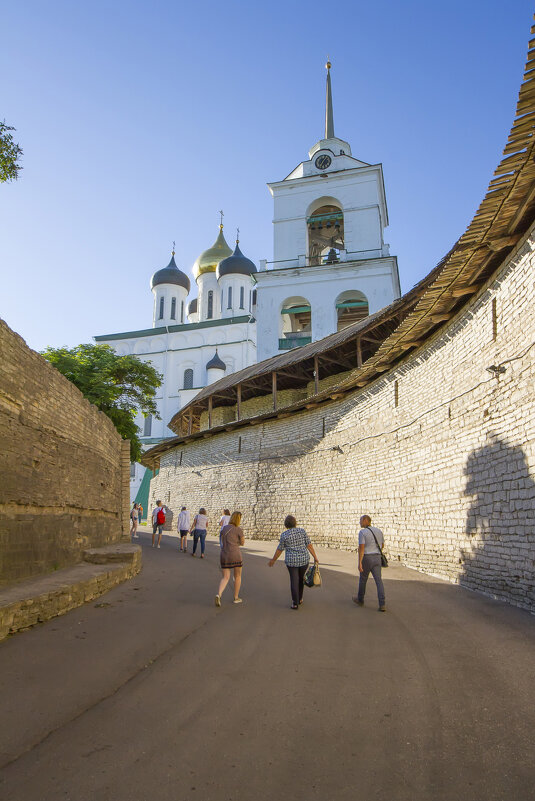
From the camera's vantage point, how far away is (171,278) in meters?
62.0

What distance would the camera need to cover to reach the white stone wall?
7.45 meters

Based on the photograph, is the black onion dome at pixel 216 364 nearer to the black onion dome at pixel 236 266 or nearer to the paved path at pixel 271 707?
the black onion dome at pixel 236 266

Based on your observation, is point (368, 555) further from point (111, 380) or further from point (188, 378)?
point (188, 378)

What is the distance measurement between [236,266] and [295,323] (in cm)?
2040

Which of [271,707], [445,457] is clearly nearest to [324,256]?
[445,457]

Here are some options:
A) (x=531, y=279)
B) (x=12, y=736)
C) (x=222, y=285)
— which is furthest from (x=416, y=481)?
(x=222, y=285)

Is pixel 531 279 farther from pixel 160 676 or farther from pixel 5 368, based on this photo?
pixel 5 368

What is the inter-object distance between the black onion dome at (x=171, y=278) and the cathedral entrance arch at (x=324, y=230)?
26.2 metres

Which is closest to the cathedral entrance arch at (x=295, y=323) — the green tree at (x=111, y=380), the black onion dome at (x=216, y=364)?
the green tree at (x=111, y=380)

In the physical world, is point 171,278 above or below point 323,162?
above

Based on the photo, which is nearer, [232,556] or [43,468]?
[232,556]

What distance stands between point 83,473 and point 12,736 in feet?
27.2

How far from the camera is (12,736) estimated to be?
3270 mm

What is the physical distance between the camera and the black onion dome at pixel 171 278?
62.0 metres
